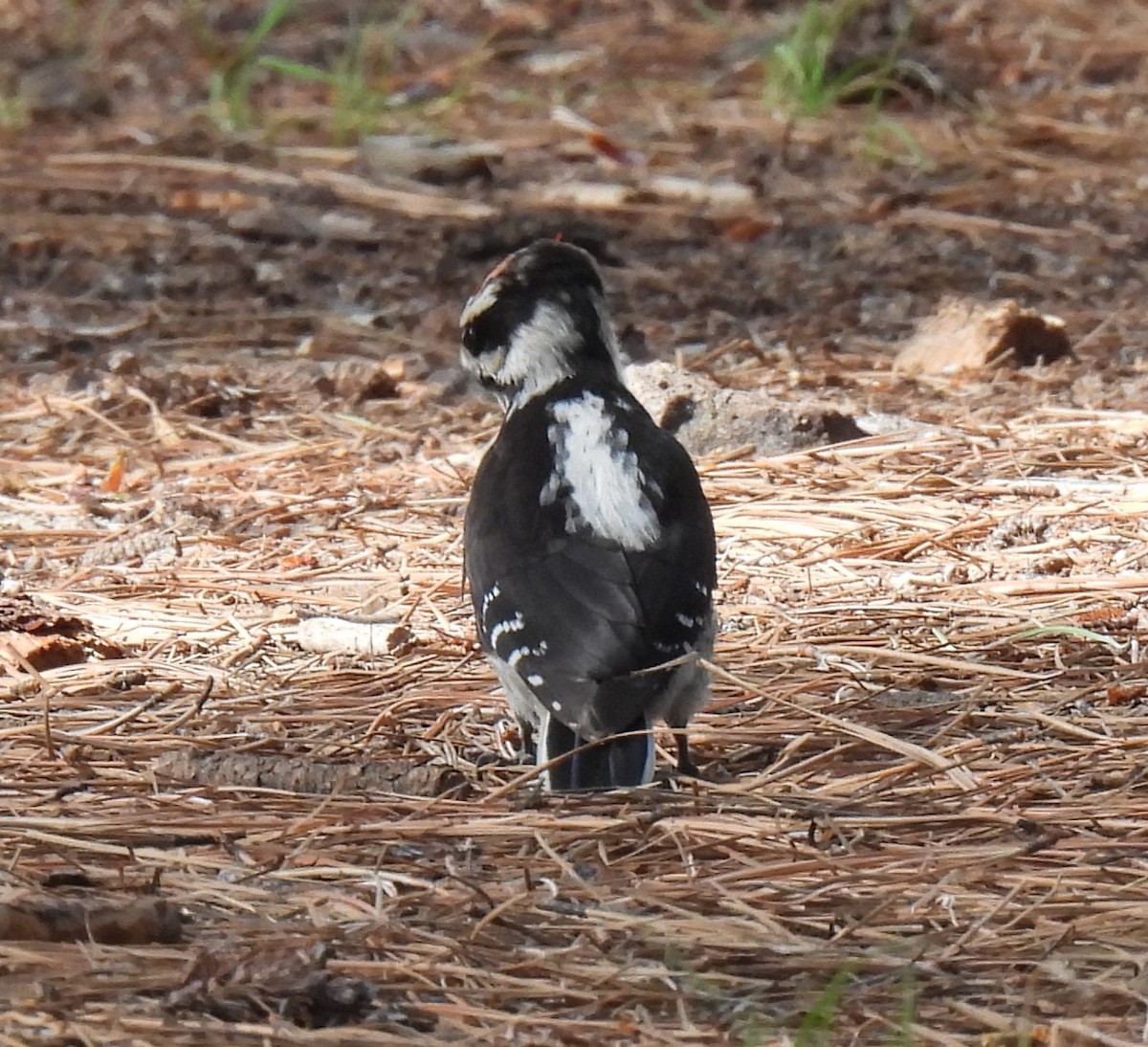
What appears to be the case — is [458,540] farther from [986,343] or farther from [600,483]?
[986,343]

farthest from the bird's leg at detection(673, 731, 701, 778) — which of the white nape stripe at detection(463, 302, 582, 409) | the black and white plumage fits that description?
the white nape stripe at detection(463, 302, 582, 409)

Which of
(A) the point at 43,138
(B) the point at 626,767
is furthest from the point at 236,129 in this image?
(B) the point at 626,767

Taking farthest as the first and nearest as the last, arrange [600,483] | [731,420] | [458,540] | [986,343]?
[986,343], [731,420], [458,540], [600,483]

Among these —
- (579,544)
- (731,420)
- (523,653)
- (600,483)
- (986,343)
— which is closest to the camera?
(523,653)

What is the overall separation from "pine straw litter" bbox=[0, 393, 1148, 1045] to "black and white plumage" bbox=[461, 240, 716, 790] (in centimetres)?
13

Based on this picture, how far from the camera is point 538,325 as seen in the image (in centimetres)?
438

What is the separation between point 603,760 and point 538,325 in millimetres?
1223

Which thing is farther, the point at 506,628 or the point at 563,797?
the point at 506,628

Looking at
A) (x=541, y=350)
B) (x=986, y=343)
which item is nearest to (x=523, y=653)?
(x=541, y=350)

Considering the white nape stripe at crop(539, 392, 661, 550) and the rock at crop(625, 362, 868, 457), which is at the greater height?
the white nape stripe at crop(539, 392, 661, 550)

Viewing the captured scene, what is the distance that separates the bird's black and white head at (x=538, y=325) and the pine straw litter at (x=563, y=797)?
56 cm

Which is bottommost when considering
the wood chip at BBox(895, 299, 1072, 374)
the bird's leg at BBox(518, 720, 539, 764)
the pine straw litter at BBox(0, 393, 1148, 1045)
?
the bird's leg at BBox(518, 720, 539, 764)

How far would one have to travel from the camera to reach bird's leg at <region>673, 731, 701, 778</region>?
146 inches

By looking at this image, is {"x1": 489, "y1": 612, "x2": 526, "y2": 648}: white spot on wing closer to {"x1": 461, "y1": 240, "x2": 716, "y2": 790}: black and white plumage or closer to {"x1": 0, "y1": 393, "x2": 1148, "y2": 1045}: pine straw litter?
{"x1": 461, "y1": 240, "x2": 716, "y2": 790}: black and white plumage
